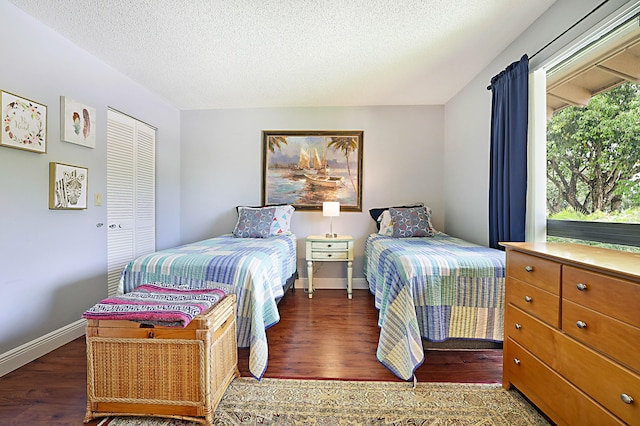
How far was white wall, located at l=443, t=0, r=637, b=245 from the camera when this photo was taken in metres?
1.71

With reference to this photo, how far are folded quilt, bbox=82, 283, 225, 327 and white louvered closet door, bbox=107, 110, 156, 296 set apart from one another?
5.33ft

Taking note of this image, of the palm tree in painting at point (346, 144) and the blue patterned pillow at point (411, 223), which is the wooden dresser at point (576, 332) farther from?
the palm tree in painting at point (346, 144)

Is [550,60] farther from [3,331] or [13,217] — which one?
[3,331]

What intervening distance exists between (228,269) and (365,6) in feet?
6.50

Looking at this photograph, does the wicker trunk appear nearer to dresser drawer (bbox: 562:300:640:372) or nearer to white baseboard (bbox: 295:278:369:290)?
dresser drawer (bbox: 562:300:640:372)

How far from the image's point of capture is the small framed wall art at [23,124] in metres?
1.77

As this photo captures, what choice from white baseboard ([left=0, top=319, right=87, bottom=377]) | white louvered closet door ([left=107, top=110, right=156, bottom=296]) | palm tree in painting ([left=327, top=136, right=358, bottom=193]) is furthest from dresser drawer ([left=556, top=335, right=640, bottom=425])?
white louvered closet door ([left=107, top=110, right=156, bottom=296])

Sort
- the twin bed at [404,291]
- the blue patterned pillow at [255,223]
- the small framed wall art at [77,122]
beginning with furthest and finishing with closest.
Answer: the blue patterned pillow at [255,223]
the small framed wall art at [77,122]
the twin bed at [404,291]

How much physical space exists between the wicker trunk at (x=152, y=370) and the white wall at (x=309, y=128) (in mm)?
2399

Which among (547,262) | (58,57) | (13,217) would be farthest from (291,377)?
(58,57)

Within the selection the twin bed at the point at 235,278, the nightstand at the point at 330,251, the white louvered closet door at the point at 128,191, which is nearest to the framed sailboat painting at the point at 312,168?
the nightstand at the point at 330,251

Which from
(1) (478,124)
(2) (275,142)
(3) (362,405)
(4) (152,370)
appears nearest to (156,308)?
(4) (152,370)

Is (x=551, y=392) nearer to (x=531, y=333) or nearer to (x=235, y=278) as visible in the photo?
(x=531, y=333)

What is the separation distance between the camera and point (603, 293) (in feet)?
3.25
